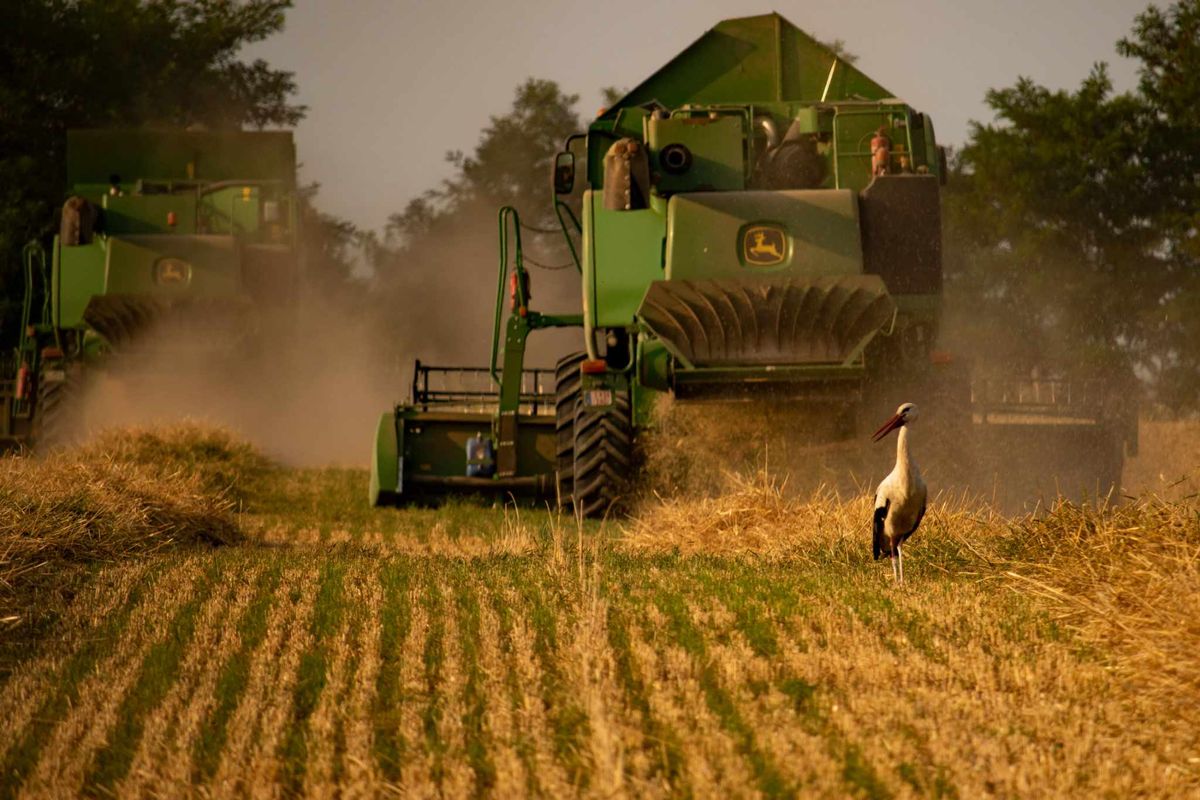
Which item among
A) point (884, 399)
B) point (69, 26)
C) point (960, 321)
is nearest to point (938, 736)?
point (884, 399)

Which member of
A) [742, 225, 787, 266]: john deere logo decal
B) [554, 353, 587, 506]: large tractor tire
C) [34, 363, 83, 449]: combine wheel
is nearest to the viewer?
[742, 225, 787, 266]: john deere logo decal

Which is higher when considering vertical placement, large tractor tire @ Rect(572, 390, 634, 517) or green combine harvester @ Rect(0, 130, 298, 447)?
green combine harvester @ Rect(0, 130, 298, 447)

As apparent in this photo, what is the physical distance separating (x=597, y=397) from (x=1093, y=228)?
78.9 ft

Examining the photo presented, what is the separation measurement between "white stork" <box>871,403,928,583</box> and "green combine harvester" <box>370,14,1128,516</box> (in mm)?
3929

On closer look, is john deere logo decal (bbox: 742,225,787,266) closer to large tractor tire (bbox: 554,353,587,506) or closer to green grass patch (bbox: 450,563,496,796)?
large tractor tire (bbox: 554,353,587,506)

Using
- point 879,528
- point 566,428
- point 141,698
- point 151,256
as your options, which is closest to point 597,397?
point 566,428

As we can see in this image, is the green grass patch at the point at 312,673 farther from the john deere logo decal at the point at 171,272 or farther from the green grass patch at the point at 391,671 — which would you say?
the john deere logo decal at the point at 171,272

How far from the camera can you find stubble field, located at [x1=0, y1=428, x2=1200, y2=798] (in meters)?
5.25

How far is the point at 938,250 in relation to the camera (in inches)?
502

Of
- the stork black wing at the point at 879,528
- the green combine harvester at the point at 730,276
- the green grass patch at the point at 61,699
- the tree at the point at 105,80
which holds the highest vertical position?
the tree at the point at 105,80

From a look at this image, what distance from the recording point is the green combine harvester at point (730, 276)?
39.9 ft

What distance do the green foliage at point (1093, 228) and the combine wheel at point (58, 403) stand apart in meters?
19.6

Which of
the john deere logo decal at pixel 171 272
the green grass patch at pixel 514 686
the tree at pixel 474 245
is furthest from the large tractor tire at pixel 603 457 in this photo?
the tree at pixel 474 245

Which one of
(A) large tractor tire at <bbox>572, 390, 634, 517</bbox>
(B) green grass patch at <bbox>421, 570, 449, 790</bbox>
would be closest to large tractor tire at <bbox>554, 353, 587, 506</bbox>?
Result: (A) large tractor tire at <bbox>572, 390, 634, 517</bbox>
